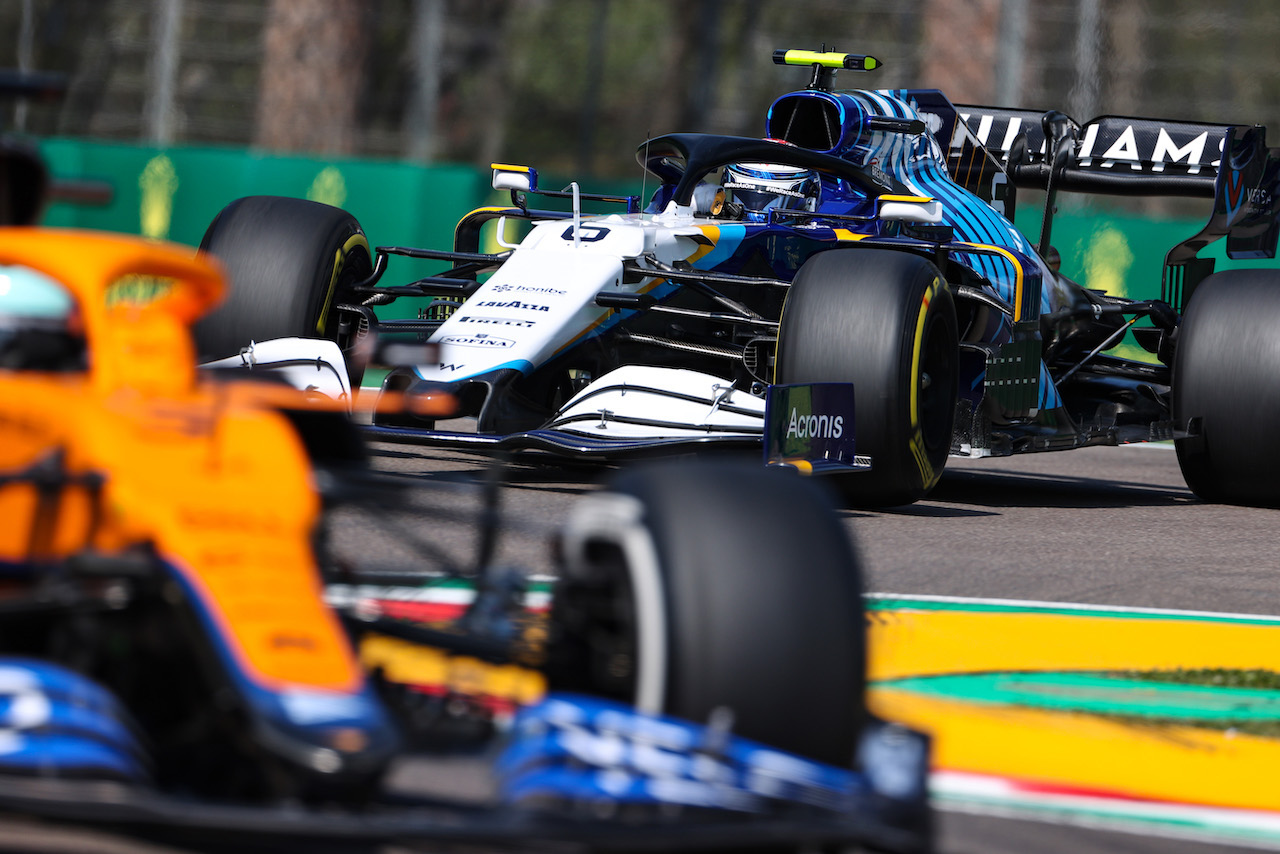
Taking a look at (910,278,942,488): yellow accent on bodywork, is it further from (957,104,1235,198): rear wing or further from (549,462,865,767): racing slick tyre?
(549,462,865,767): racing slick tyre

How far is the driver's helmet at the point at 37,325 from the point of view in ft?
Result: 12.1

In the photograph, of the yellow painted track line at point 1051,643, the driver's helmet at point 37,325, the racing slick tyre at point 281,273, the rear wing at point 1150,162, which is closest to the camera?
the driver's helmet at point 37,325

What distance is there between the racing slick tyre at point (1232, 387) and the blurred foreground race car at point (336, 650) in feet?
22.0

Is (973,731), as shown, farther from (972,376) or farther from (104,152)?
→ (104,152)

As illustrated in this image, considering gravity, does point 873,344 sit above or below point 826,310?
below

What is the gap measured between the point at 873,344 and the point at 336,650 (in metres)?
5.04

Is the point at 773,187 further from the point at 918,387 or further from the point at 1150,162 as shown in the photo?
the point at 1150,162

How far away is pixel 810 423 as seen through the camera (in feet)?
25.3

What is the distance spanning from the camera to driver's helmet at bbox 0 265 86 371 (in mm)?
3689

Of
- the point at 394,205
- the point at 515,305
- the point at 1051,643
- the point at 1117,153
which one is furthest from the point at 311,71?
the point at 1051,643

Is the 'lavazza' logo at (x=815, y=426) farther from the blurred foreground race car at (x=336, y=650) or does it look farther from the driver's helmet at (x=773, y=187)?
the blurred foreground race car at (x=336, y=650)

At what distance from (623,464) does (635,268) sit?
88 cm

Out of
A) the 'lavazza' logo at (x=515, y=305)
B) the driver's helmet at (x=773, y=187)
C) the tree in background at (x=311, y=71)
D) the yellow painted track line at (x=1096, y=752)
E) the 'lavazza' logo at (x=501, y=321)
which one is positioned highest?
the tree in background at (x=311, y=71)

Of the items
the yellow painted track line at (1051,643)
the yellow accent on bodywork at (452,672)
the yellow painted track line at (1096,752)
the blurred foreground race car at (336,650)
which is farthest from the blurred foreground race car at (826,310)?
the blurred foreground race car at (336,650)
